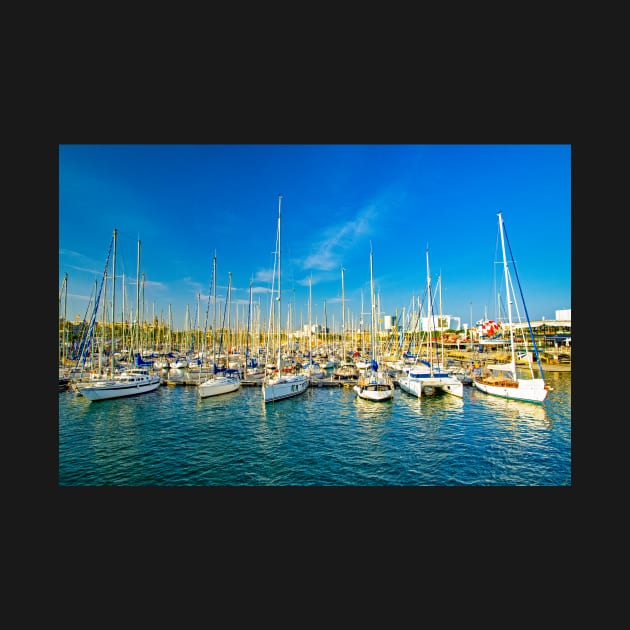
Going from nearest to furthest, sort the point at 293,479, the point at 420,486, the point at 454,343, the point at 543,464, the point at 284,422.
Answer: the point at 420,486
the point at 293,479
the point at 543,464
the point at 284,422
the point at 454,343

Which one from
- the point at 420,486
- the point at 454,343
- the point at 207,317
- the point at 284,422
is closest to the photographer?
the point at 420,486

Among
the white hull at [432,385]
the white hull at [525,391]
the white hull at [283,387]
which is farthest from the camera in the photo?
the white hull at [432,385]

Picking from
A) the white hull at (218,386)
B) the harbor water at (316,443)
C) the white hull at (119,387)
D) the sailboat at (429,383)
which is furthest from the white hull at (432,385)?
the white hull at (119,387)

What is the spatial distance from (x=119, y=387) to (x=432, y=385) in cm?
1475

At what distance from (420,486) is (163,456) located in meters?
6.13

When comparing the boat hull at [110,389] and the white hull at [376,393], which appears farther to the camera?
the white hull at [376,393]

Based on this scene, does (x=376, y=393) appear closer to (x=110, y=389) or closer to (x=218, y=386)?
(x=218, y=386)

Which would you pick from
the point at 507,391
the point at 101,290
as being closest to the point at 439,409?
the point at 507,391

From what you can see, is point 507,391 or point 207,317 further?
point 207,317

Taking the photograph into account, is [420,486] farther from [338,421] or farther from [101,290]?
[101,290]

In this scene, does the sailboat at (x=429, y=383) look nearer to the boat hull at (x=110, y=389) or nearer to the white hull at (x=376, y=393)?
the white hull at (x=376, y=393)

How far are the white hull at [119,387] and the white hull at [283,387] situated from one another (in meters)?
6.43

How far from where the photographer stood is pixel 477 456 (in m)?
7.68

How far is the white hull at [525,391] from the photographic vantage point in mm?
12172
